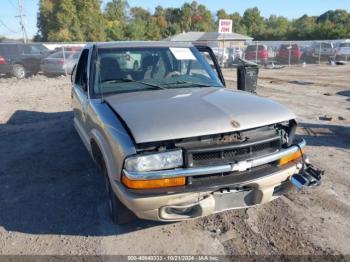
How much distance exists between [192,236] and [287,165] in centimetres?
117

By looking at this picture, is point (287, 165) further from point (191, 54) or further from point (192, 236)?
point (191, 54)

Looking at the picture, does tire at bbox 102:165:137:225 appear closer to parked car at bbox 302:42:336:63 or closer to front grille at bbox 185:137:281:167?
front grille at bbox 185:137:281:167

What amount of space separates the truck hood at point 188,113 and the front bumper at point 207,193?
0.31 meters

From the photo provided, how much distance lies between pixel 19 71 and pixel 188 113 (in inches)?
714

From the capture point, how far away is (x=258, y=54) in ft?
89.6

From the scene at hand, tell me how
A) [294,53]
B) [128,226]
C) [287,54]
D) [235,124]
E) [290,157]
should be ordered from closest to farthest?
[235,124], [290,157], [128,226], [287,54], [294,53]

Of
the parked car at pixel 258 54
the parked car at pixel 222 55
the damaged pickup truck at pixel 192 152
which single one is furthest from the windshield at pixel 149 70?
the parked car at pixel 258 54

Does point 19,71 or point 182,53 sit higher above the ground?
point 182,53

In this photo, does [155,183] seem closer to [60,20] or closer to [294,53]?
[294,53]

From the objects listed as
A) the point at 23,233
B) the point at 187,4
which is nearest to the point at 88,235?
the point at 23,233

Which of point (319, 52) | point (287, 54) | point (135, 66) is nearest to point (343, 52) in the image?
point (319, 52)

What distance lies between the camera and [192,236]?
3387mm

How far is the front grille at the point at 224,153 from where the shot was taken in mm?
2855

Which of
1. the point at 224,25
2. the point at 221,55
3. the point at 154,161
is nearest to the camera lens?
the point at 154,161
